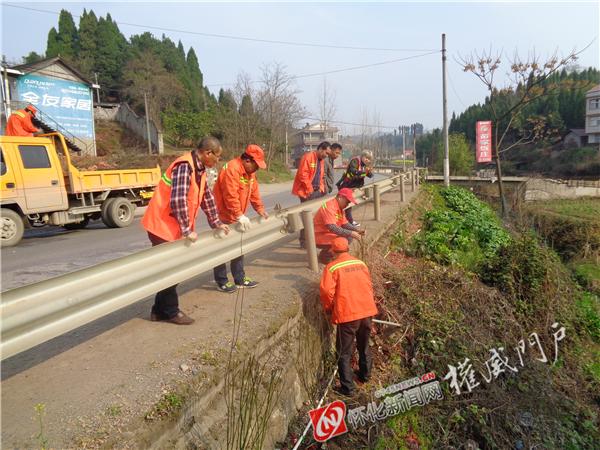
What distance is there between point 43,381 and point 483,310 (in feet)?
15.0

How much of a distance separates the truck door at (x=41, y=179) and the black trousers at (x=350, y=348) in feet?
27.4

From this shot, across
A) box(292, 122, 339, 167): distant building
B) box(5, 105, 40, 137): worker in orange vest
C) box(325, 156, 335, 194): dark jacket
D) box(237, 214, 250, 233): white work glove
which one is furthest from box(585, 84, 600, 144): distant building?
box(237, 214, 250, 233): white work glove

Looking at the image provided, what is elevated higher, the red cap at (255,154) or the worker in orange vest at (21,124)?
the worker in orange vest at (21,124)

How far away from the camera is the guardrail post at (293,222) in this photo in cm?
455

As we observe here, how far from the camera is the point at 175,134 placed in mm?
35875

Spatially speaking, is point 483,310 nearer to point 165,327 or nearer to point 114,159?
point 165,327

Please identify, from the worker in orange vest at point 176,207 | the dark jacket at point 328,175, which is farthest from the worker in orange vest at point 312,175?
the worker in orange vest at point 176,207

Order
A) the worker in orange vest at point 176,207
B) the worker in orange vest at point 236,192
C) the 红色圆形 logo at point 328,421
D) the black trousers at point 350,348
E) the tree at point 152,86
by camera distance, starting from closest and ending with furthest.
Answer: the 红色圆形 logo at point 328,421 → the worker in orange vest at point 176,207 → the black trousers at point 350,348 → the worker in orange vest at point 236,192 → the tree at point 152,86

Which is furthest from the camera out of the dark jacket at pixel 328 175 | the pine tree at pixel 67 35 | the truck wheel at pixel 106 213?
the pine tree at pixel 67 35

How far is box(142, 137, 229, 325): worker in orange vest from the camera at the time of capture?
10.3 feet

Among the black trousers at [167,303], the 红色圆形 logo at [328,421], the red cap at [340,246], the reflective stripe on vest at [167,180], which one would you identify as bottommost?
the 红色圆形 logo at [328,421]

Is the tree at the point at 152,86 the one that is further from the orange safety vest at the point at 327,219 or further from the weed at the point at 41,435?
the weed at the point at 41,435

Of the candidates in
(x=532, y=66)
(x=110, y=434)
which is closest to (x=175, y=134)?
(x=532, y=66)

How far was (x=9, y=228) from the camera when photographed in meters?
8.59
